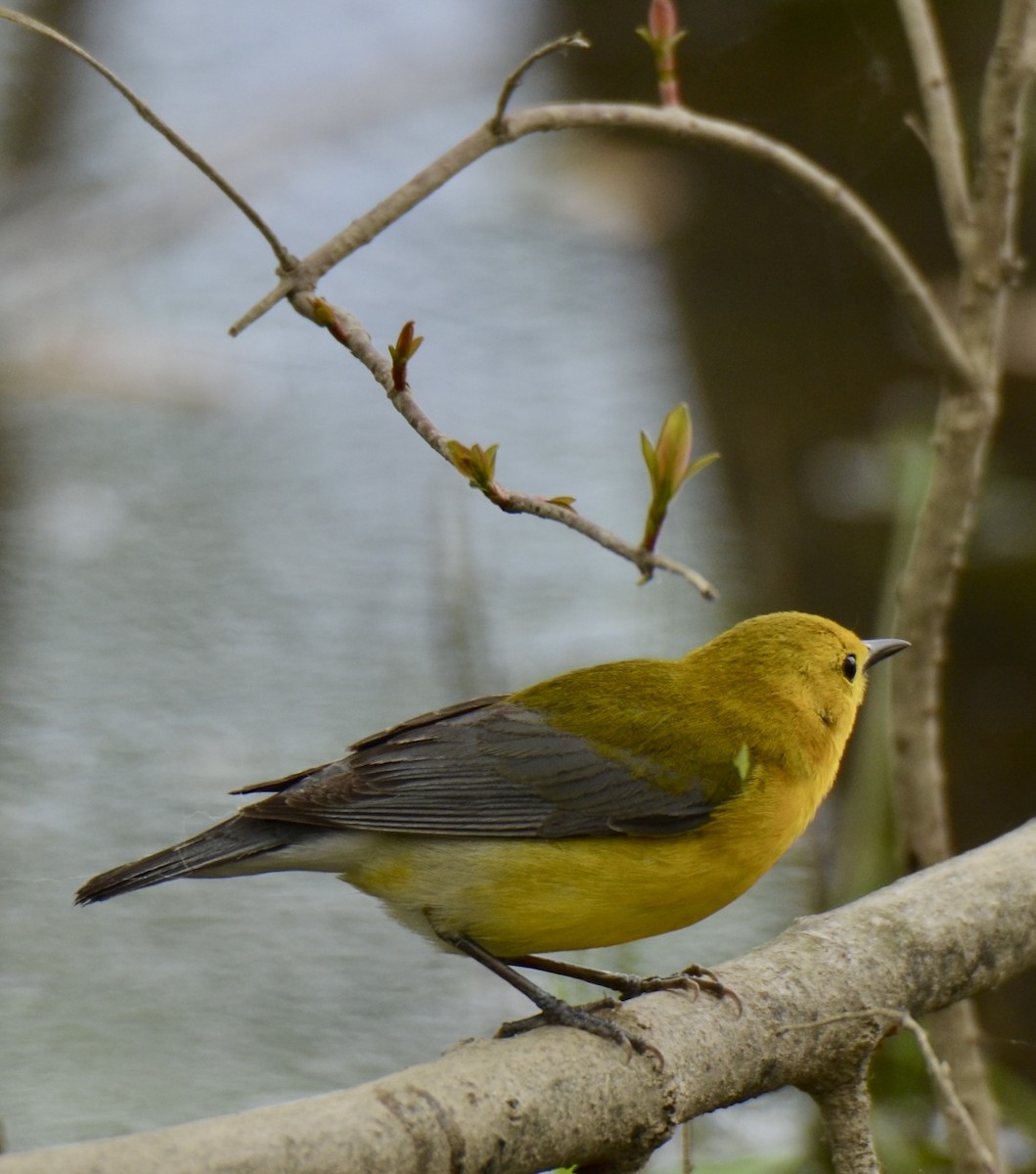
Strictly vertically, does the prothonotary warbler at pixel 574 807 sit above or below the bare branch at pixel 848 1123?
above

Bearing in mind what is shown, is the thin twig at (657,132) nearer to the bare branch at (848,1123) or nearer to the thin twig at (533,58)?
the thin twig at (533,58)

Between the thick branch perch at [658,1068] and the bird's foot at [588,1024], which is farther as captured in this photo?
the bird's foot at [588,1024]

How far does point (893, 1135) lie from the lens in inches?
129

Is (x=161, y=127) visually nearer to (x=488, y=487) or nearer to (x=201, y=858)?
(x=488, y=487)

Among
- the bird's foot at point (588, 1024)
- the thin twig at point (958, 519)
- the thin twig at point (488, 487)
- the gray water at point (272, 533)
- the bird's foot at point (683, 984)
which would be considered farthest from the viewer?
the gray water at point (272, 533)

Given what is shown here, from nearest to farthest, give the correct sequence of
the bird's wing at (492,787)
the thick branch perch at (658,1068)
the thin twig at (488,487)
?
the thick branch perch at (658,1068) < the thin twig at (488,487) < the bird's wing at (492,787)

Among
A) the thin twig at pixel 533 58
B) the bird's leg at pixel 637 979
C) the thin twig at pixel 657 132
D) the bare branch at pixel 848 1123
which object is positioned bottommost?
the bare branch at pixel 848 1123

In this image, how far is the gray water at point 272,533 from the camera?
3354 mm

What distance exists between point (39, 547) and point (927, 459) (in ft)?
7.59

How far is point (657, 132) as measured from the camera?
8.46 feet

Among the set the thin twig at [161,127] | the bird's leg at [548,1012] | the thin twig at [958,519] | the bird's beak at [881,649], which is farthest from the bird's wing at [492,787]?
the thin twig at [161,127]

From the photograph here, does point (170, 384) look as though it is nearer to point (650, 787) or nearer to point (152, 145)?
point (152, 145)

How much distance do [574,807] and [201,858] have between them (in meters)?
0.51

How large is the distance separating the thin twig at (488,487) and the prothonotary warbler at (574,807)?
565 mm
